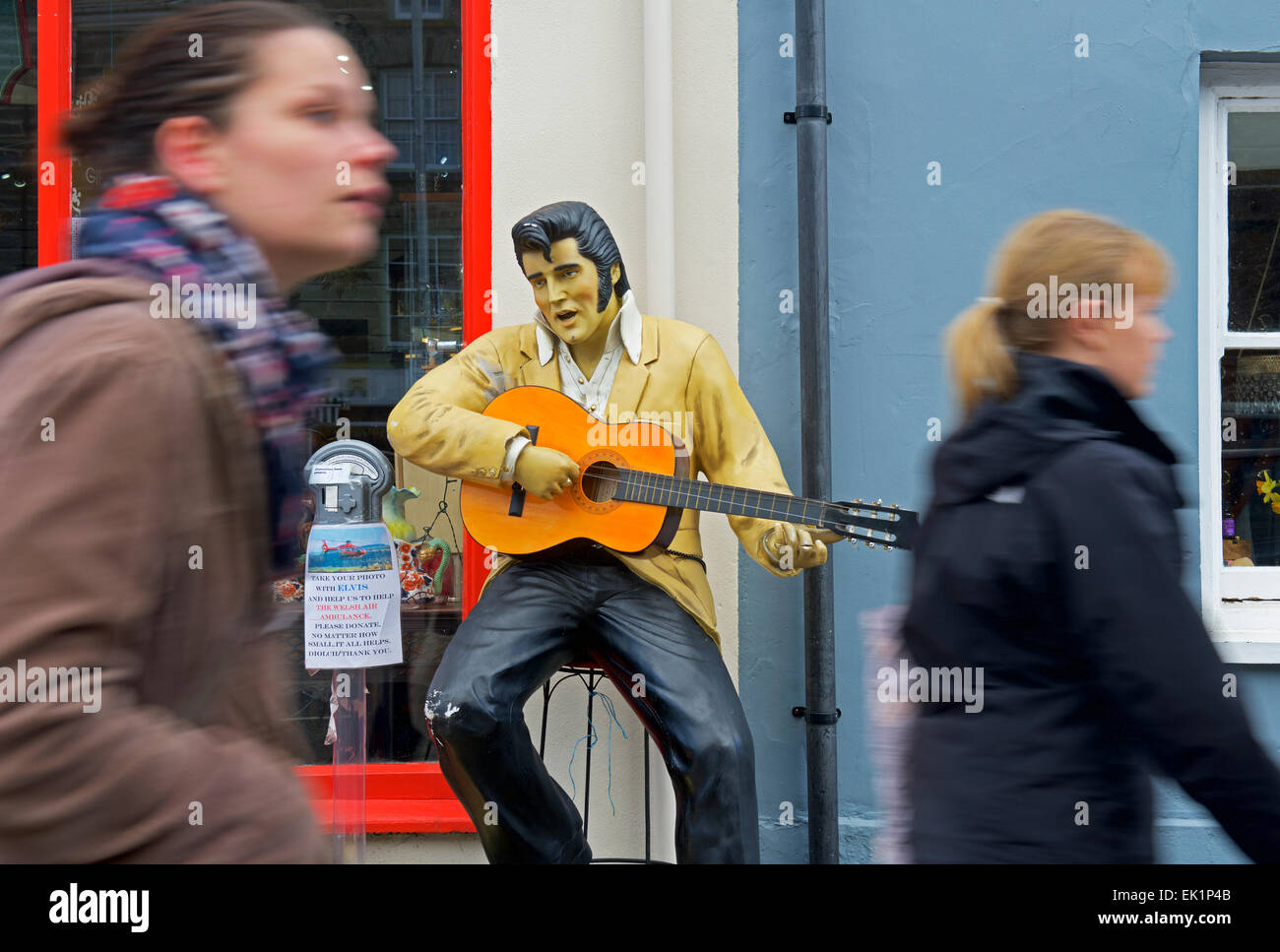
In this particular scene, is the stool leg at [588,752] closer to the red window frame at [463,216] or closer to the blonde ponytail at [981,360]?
the red window frame at [463,216]

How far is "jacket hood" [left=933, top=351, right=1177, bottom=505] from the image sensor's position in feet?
4.81

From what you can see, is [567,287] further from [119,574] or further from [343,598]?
[119,574]

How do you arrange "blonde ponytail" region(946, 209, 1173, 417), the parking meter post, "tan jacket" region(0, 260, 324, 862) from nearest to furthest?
"tan jacket" region(0, 260, 324, 862), "blonde ponytail" region(946, 209, 1173, 417), the parking meter post

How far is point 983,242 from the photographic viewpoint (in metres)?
3.80

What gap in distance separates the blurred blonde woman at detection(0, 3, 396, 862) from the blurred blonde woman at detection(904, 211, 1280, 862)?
87 centimetres

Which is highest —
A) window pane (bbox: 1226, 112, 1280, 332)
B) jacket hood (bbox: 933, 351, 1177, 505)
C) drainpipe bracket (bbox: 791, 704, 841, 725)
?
window pane (bbox: 1226, 112, 1280, 332)

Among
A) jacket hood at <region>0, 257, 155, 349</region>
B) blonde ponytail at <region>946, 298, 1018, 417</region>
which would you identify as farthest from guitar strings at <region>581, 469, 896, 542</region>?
jacket hood at <region>0, 257, 155, 349</region>

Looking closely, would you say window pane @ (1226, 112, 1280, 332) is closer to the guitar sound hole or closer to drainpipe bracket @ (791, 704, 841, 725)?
drainpipe bracket @ (791, 704, 841, 725)

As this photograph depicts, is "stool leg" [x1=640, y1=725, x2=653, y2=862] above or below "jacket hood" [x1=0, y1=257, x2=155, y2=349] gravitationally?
below

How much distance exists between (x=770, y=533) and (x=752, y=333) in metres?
1.12

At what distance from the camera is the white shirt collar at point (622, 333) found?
10.2ft

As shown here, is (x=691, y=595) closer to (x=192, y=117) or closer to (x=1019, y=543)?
(x=1019, y=543)

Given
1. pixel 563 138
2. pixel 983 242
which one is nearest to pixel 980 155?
pixel 983 242

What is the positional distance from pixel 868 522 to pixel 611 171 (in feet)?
5.66
